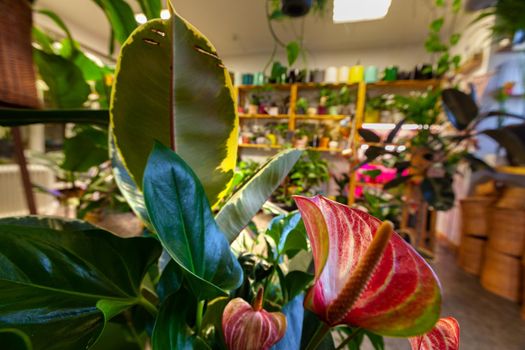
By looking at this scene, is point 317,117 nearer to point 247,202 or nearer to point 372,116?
point 372,116

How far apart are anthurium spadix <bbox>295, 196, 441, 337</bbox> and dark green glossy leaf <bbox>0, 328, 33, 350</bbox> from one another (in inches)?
5.7

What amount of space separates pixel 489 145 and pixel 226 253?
2.21 m

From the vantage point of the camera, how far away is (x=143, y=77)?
8.7 inches

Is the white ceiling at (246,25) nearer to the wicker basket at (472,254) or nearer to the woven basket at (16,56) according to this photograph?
the woven basket at (16,56)

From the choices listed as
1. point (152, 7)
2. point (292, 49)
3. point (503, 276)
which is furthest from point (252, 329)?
point (503, 276)

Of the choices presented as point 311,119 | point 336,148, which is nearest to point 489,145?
point 336,148

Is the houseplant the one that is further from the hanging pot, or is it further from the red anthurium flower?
the hanging pot

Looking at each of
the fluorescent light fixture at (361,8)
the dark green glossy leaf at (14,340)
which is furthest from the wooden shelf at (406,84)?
the dark green glossy leaf at (14,340)

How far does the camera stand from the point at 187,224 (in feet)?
0.54

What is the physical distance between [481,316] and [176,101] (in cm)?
121

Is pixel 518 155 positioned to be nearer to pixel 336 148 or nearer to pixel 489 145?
pixel 489 145

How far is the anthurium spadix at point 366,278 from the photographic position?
0.12 m

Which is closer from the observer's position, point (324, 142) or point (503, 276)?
point (503, 276)

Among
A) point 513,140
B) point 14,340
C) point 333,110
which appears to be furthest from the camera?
point 333,110
